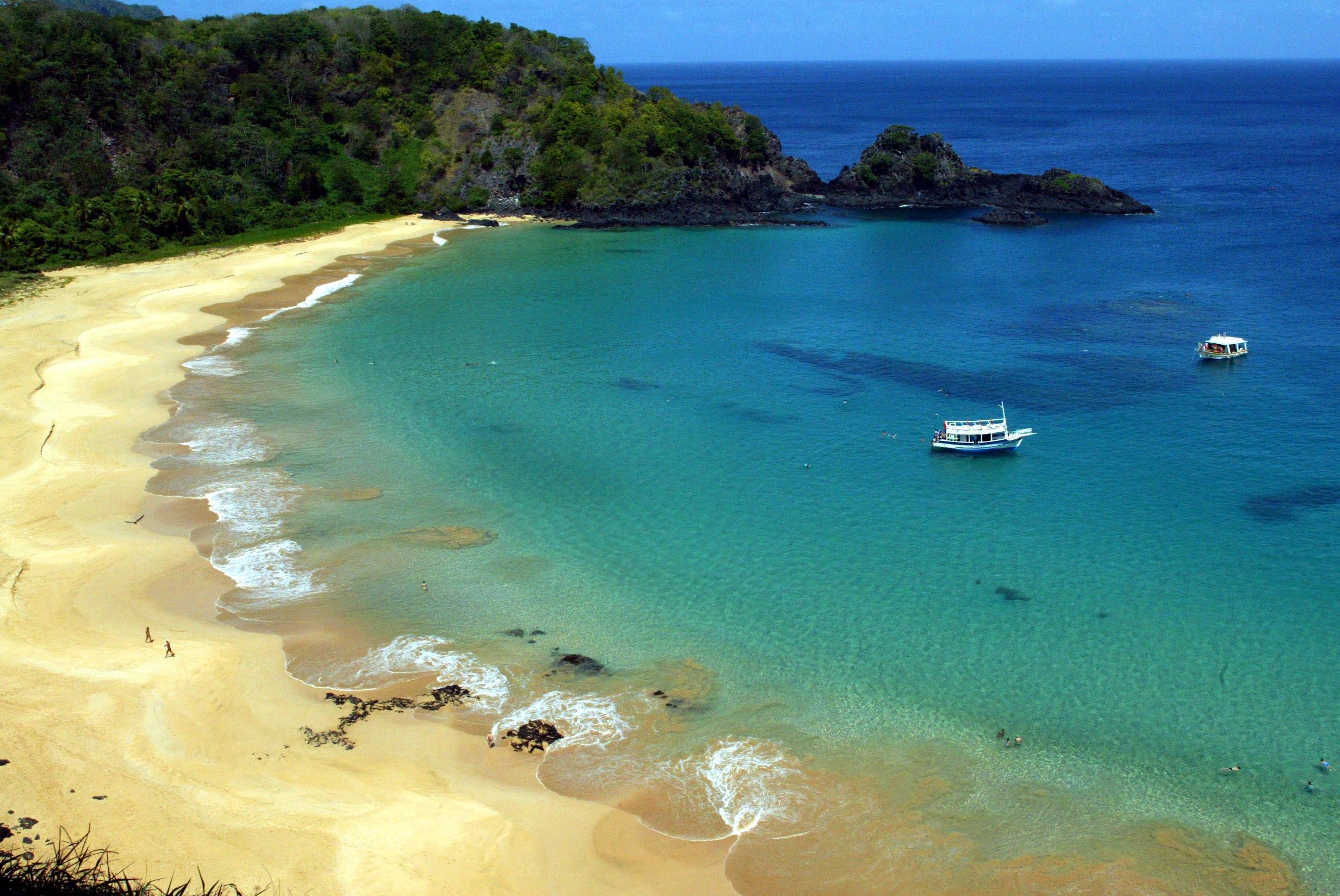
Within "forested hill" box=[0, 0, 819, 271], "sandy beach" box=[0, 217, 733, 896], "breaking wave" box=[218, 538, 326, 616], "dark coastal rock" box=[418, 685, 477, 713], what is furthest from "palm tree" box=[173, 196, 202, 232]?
"dark coastal rock" box=[418, 685, 477, 713]

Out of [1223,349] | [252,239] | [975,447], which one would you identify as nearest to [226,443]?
[975,447]

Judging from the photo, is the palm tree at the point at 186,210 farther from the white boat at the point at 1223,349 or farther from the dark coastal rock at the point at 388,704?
the white boat at the point at 1223,349

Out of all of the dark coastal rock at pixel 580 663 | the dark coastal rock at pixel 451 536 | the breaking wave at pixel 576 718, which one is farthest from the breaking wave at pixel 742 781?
the dark coastal rock at pixel 451 536

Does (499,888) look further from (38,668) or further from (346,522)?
(346,522)

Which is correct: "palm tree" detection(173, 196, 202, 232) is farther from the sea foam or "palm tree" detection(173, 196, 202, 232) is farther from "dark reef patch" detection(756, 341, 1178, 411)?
"dark reef patch" detection(756, 341, 1178, 411)

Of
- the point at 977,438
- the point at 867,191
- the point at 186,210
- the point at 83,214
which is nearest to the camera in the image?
the point at 977,438

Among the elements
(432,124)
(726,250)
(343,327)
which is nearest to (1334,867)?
(343,327)

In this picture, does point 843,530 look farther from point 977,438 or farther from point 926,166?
point 926,166
